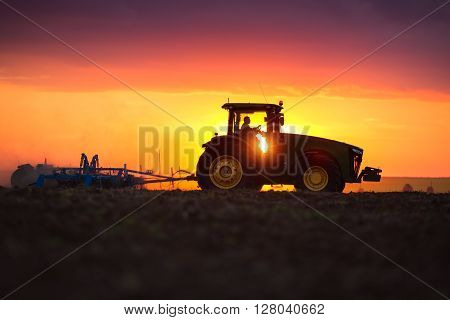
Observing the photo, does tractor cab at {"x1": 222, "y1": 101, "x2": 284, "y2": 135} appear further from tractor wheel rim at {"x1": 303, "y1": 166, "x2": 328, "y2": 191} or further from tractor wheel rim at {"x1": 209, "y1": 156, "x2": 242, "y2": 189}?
tractor wheel rim at {"x1": 303, "y1": 166, "x2": 328, "y2": 191}

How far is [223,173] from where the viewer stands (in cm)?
1798

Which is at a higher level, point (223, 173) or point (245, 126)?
point (245, 126)

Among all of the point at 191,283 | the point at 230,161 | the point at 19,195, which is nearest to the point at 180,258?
the point at 191,283

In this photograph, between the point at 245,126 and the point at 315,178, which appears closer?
the point at 315,178

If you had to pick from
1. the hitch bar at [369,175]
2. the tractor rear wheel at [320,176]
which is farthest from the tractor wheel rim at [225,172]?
the hitch bar at [369,175]

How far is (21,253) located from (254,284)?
339 cm

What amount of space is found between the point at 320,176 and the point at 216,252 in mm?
10651

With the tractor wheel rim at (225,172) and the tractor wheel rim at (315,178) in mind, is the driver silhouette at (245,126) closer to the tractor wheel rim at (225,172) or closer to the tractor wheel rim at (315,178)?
the tractor wheel rim at (225,172)

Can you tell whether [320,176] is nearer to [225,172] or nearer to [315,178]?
[315,178]

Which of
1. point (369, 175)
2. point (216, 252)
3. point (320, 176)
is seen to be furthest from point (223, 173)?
point (216, 252)

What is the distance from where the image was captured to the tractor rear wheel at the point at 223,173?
58.7 ft

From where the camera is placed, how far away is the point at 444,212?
1259cm

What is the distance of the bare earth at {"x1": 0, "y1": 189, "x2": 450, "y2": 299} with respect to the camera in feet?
22.3
